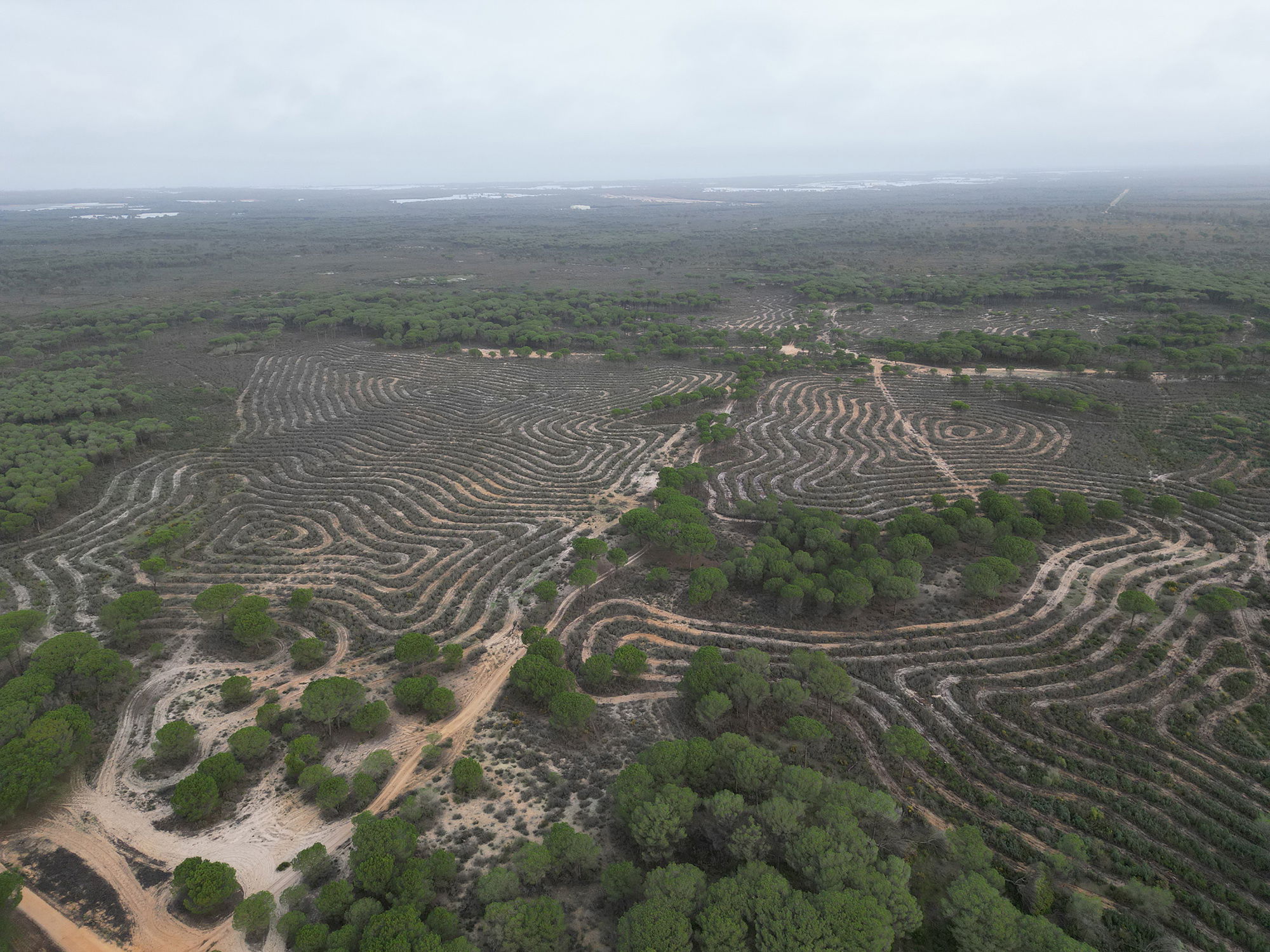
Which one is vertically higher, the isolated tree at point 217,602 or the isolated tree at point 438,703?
the isolated tree at point 217,602

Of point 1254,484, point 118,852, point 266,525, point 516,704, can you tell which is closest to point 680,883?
point 516,704

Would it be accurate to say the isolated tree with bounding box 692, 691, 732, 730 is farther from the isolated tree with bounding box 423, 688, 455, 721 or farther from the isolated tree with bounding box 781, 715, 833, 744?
the isolated tree with bounding box 423, 688, 455, 721

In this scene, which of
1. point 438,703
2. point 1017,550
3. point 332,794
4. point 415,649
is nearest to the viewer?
point 332,794

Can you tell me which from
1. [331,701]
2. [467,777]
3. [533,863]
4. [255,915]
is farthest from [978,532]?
[255,915]

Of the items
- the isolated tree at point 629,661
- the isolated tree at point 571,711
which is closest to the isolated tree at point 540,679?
the isolated tree at point 571,711

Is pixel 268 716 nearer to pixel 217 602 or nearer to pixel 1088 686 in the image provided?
pixel 217 602

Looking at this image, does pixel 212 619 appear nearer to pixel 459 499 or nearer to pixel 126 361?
pixel 459 499

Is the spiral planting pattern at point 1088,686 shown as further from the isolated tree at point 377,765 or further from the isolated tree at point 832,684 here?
the isolated tree at point 377,765

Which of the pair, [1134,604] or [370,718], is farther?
[1134,604]
